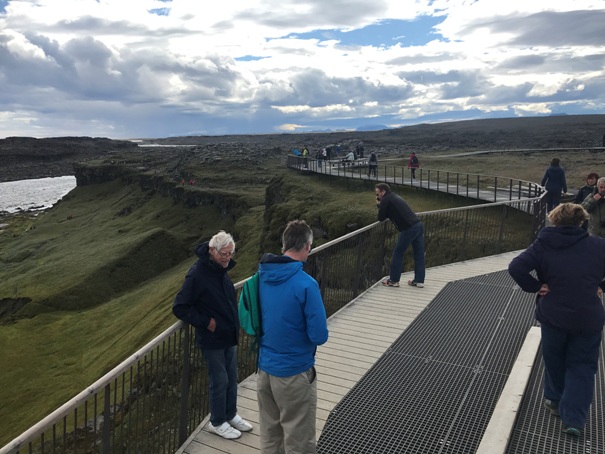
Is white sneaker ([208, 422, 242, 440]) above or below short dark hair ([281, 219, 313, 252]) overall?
below

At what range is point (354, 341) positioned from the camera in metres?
7.91

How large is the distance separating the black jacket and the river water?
322ft

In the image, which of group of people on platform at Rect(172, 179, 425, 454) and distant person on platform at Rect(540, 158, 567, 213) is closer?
group of people on platform at Rect(172, 179, 425, 454)

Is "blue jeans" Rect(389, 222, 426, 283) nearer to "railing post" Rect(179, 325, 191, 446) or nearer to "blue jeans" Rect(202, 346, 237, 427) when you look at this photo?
"blue jeans" Rect(202, 346, 237, 427)

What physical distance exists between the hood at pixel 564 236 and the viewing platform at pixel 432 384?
188 cm

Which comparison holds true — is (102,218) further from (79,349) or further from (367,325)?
(367,325)

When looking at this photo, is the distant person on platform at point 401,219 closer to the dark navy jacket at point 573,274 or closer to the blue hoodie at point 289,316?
the dark navy jacket at point 573,274

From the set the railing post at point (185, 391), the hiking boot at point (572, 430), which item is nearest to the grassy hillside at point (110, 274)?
the railing post at point (185, 391)

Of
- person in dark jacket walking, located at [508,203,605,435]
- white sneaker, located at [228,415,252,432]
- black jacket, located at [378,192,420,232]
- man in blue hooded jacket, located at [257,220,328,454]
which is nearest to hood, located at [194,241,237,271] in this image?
man in blue hooded jacket, located at [257,220,328,454]

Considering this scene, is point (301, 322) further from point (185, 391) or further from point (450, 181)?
point (450, 181)

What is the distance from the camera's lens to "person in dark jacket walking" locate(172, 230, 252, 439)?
196 inches

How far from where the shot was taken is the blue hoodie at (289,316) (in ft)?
13.1

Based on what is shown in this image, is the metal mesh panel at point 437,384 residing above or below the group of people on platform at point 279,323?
below

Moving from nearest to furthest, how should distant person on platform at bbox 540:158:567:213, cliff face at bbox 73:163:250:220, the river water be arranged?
1. distant person on platform at bbox 540:158:567:213
2. cliff face at bbox 73:163:250:220
3. the river water
